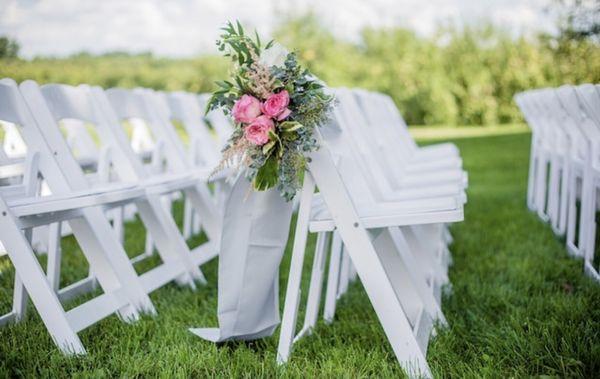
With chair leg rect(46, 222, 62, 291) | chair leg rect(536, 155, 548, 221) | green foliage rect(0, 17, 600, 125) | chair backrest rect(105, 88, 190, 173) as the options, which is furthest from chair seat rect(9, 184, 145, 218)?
green foliage rect(0, 17, 600, 125)

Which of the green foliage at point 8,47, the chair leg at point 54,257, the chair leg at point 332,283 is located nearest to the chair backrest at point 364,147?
the chair leg at point 332,283

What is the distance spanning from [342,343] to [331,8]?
792 inches

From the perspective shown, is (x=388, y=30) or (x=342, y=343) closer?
(x=342, y=343)

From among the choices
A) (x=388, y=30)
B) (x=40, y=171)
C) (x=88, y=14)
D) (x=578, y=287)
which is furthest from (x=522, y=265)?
(x=388, y=30)

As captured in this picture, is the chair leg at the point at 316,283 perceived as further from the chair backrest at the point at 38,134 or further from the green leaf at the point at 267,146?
the chair backrest at the point at 38,134

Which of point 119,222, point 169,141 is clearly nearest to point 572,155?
point 169,141

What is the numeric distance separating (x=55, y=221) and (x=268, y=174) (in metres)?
1.11

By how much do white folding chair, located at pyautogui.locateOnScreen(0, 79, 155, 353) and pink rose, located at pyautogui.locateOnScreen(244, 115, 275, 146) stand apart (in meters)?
0.89

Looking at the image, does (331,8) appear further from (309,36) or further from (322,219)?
(322,219)

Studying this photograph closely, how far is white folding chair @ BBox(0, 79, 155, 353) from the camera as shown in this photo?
2.59m

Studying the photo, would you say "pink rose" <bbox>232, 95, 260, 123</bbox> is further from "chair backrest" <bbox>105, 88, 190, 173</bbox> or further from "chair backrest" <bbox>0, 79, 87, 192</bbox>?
"chair backrest" <bbox>105, 88, 190, 173</bbox>

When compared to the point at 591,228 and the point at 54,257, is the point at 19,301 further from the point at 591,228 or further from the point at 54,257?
the point at 591,228

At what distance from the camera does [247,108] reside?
85.8 inches

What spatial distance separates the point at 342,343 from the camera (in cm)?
272
